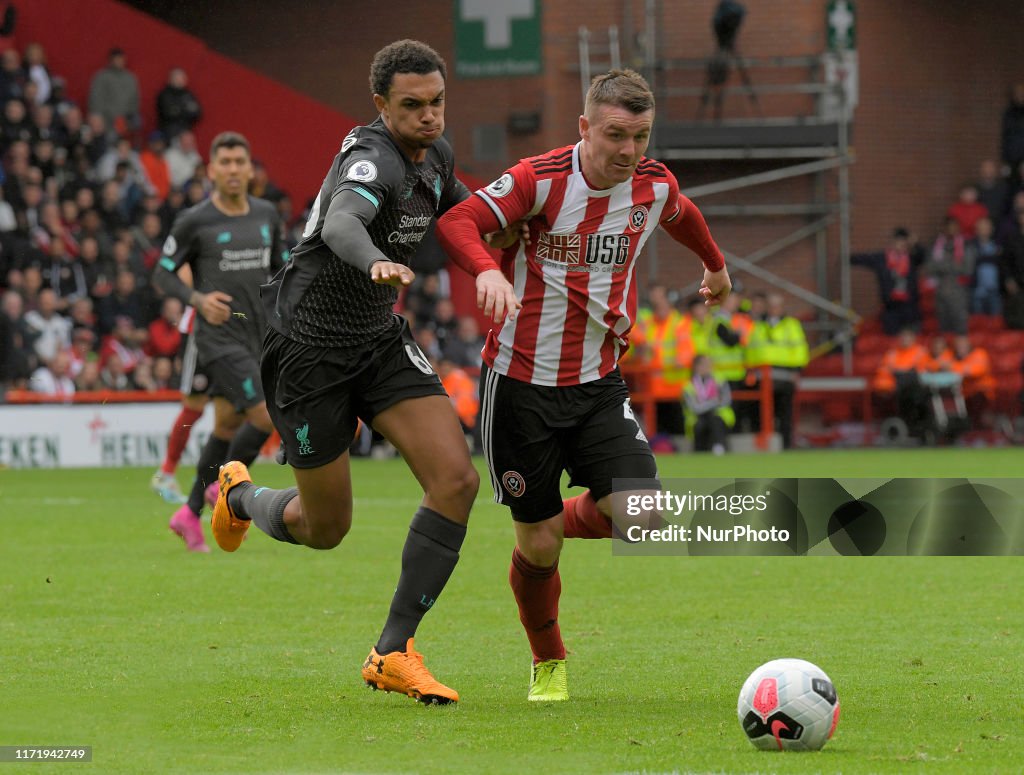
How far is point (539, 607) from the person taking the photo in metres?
5.88

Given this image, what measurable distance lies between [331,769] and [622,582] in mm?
4793

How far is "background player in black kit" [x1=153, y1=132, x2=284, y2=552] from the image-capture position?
34.4 ft

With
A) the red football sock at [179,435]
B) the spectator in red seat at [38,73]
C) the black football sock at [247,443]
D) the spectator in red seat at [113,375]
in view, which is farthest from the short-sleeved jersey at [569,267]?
the spectator in red seat at [38,73]

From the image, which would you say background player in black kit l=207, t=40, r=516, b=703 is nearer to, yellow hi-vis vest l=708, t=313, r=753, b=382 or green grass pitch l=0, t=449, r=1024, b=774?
green grass pitch l=0, t=449, r=1024, b=774

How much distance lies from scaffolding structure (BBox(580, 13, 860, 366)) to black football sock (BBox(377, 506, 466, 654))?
1905 centimetres

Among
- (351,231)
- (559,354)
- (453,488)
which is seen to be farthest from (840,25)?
(351,231)

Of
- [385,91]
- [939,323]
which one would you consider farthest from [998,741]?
[939,323]

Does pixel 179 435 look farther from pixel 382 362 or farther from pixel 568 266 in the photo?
pixel 568 266

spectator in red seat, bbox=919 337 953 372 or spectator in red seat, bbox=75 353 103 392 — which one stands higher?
spectator in red seat, bbox=75 353 103 392

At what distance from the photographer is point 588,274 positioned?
5934 mm

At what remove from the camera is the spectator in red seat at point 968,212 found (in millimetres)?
25062

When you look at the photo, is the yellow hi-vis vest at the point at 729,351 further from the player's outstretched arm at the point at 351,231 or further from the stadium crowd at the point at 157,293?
the player's outstretched arm at the point at 351,231

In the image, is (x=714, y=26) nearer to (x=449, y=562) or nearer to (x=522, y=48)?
(x=522, y=48)

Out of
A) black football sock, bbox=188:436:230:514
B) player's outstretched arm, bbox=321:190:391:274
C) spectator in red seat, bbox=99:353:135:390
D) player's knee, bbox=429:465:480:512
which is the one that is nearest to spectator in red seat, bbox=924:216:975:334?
spectator in red seat, bbox=99:353:135:390
